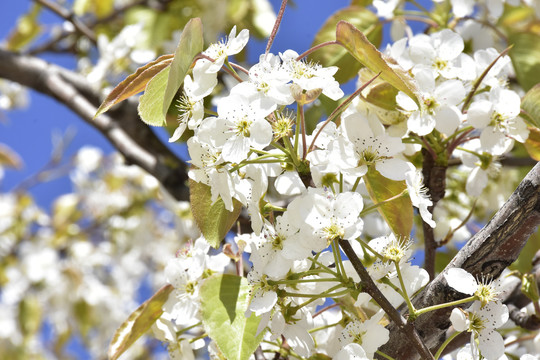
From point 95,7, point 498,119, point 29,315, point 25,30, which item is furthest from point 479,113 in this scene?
point 29,315

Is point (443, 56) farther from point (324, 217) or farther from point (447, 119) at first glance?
point (324, 217)

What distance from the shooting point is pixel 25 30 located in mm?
1949

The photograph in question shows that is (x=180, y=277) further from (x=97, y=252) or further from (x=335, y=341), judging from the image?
(x=97, y=252)

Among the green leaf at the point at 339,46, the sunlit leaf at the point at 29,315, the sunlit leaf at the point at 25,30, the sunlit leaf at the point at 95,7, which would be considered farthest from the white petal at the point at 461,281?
the sunlit leaf at the point at 29,315

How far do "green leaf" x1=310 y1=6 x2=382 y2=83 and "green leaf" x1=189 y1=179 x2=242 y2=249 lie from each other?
27 cm

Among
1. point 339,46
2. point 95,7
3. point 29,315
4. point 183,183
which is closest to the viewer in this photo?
point 339,46

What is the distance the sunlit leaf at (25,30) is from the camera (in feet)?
6.36

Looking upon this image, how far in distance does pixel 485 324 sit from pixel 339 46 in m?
0.39

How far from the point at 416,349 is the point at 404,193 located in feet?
0.43

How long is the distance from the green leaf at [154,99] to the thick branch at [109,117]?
601mm

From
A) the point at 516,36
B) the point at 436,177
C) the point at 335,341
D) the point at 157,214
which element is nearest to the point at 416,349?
the point at 335,341

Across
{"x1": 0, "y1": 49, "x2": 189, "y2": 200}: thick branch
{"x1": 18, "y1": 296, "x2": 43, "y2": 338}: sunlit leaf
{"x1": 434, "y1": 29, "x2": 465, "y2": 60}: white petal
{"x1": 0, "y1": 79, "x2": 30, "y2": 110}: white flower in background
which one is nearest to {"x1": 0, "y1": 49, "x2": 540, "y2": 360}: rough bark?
{"x1": 0, "y1": 49, "x2": 189, "y2": 200}: thick branch

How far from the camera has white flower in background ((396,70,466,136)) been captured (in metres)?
0.59

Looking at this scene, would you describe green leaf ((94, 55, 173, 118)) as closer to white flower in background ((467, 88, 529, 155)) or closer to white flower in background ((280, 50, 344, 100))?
white flower in background ((280, 50, 344, 100))
